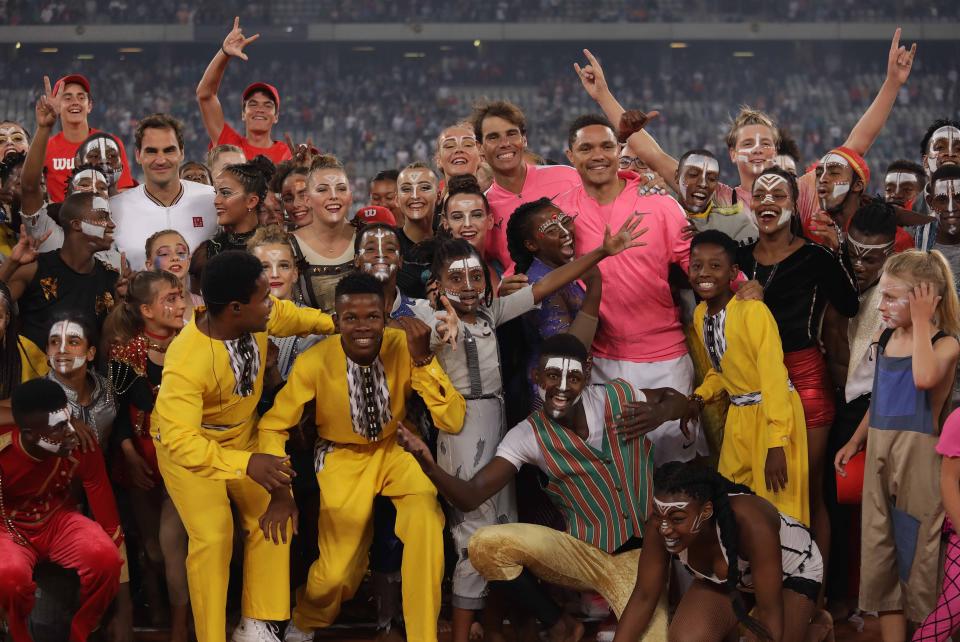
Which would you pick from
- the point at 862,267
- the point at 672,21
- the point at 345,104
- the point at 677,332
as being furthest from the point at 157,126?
the point at 672,21

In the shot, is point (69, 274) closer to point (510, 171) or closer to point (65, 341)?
point (65, 341)

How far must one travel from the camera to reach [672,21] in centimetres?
2723

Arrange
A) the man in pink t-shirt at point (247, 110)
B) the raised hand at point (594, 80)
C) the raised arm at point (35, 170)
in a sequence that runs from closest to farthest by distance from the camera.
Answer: the raised arm at point (35, 170), the raised hand at point (594, 80), the man in pink t-shirt at point (247, 110)

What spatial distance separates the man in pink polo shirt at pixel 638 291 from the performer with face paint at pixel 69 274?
2194 millimetres

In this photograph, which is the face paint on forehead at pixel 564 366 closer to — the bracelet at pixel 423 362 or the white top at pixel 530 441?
the white top at pixel 530 441

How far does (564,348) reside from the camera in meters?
4.73

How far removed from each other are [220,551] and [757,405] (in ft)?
7.37

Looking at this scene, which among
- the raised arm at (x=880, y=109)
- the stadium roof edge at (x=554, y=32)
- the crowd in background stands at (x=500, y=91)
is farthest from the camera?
the stadium roof edge at (x=554, y=32)

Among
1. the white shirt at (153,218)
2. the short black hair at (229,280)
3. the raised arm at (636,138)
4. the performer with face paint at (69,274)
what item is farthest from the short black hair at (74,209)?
the raised arm at (636,138)

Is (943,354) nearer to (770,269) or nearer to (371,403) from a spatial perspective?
(770,269)

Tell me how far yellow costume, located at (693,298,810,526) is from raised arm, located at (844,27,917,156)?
66.2 inches

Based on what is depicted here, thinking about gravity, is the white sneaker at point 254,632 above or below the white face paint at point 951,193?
below

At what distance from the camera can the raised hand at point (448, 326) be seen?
15.3 feet

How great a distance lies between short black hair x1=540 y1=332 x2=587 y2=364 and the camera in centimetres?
472
